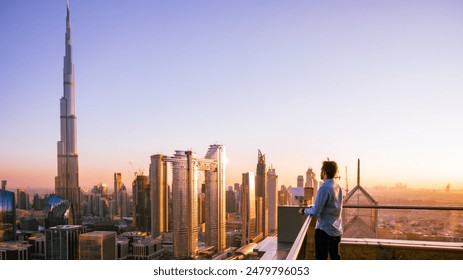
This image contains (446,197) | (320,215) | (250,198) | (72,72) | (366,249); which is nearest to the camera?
(320,215)

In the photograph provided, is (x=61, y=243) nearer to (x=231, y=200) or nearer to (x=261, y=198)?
(x=231, y=200)

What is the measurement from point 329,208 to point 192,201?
30.8 metres

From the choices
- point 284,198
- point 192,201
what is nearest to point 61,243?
point 192,201

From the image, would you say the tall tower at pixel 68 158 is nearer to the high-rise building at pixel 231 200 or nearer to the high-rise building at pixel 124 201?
the high-rise building at pixel 124 201

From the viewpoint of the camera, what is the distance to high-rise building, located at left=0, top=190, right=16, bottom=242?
18.7 m

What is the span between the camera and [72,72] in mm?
23500

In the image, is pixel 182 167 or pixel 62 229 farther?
pixel 182 167

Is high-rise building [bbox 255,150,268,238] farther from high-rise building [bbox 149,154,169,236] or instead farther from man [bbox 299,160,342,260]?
man [bbox 299,160,342,260]

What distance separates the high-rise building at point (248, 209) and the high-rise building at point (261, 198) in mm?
590

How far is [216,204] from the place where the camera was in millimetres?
34250

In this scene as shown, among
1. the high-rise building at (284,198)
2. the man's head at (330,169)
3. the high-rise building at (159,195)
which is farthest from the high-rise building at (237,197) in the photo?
the man's head at (330,169)
